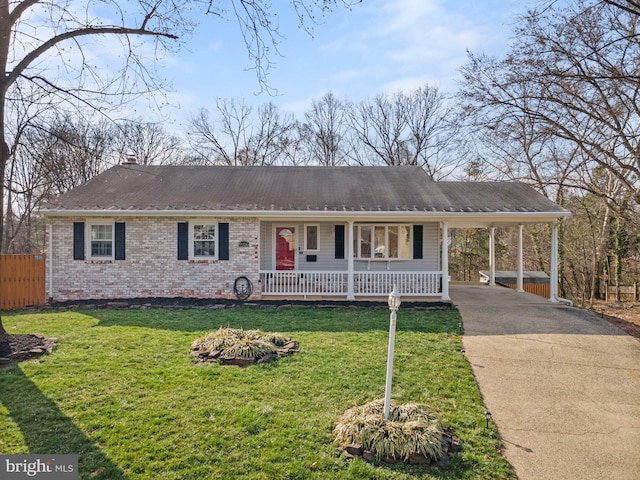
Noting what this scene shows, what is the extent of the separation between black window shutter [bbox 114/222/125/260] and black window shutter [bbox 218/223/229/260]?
2.87m

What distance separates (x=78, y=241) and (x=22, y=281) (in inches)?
70.1

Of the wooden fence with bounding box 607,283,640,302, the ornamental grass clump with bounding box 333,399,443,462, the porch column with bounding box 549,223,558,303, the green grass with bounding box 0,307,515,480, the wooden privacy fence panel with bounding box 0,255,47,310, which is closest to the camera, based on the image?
the green grass with bounding box 0,307,515,480

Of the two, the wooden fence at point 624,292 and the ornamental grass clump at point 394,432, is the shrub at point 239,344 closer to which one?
the ornamental grass clump at point 394,432

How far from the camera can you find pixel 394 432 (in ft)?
12.7

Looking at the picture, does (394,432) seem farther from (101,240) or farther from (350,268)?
Answer: (101,240)

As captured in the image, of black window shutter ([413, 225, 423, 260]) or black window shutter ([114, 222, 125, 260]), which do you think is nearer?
black window shutter ([114, 222, 125, 260])

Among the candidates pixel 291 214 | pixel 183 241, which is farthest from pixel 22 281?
pixel 291 214

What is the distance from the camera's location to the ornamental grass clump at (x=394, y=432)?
3.73 m

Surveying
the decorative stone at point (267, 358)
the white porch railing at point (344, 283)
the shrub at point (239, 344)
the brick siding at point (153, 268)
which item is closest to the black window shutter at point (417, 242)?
the white porch railing at point (344, 283)

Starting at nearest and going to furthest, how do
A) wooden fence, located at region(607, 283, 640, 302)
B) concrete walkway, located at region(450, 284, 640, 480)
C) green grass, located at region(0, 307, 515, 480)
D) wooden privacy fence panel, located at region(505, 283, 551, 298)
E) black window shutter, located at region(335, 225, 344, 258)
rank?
1. green grass, located at region(0, 307, 515, 480)
2. concrete walkway, located at region(450, 284, 640, 480)
3. black window shutter, located at region(335, 225, 344, 258)
4. wooden privacy fence panel, located at region(505, 283, 551, 298)
5. wooden fence, located at region(607, 283, 640, 302)

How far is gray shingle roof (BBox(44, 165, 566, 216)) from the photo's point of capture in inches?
477

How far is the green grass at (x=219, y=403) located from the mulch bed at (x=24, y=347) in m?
0.21

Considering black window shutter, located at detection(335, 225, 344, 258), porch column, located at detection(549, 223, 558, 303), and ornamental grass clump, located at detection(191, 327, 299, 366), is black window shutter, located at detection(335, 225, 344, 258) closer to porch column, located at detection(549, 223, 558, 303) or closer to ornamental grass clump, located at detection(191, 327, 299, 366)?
ornamental grass clump, located at detection(191, 327, 299, 366)

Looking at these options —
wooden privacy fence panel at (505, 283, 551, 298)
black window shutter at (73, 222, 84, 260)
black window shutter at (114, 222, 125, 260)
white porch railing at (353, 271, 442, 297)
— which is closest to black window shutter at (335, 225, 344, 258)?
white porch railing at (353, 271, 442, 297)
